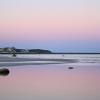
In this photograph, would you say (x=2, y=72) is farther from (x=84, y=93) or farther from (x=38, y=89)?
(x=84, y=93)

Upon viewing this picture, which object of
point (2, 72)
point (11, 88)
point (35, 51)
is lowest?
point (35, 51)

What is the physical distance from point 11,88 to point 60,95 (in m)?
3.55

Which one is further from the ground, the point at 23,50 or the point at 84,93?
the point at 84,93

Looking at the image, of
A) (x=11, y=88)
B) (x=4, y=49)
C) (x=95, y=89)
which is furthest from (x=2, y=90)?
(x=4, y=49)

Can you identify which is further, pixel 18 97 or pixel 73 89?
pixel 73 89

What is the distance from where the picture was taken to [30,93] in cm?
1658

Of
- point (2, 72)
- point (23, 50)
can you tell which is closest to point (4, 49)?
point (23, 50)

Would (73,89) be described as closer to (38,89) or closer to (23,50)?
(38,89)

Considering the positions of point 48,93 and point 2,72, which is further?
point 2,72

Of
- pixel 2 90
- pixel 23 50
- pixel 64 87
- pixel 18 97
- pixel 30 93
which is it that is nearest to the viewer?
pixel 18 97

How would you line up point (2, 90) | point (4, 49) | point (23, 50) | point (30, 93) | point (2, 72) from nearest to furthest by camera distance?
1. point (30, 93)
2. point (2, 90)
3. point (2, 72)
4. point (4, 49)
5. point (23, 50)

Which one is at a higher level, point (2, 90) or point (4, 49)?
point (2, 90)

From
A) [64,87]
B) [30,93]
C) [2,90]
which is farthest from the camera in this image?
[64,87]

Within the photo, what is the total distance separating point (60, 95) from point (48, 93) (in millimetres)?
804
